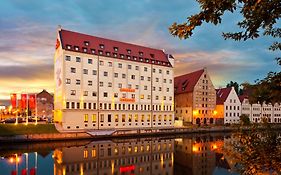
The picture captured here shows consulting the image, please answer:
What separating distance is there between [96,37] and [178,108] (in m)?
47.5

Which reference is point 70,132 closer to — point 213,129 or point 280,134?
point 213,129

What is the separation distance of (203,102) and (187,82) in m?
10.4

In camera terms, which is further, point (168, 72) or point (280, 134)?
point (168, 72)

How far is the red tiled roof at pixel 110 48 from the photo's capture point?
227 feet

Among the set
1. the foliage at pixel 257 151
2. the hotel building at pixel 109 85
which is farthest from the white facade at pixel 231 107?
the foliage at pixel 257 151

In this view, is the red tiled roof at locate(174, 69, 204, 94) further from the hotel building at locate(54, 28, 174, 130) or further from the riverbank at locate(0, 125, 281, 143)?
the riverbank at locate(0, 125, 281, 143)

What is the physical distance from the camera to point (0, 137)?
5266cm

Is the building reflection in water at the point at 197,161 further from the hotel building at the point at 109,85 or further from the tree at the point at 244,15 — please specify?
the hotel building at the point at 109,85

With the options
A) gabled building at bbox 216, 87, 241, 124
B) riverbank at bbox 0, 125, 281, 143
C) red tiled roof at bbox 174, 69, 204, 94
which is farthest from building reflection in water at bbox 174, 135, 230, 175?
gabled building at bbox 216, 87, 241, 124

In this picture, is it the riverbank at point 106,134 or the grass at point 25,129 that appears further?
the grass at point 25,129

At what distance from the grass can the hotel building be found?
3.32 metres

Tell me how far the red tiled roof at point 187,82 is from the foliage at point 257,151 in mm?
94584

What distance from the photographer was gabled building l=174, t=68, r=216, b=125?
99.2 meters

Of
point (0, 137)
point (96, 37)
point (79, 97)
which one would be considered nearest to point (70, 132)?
point (79, 97)
